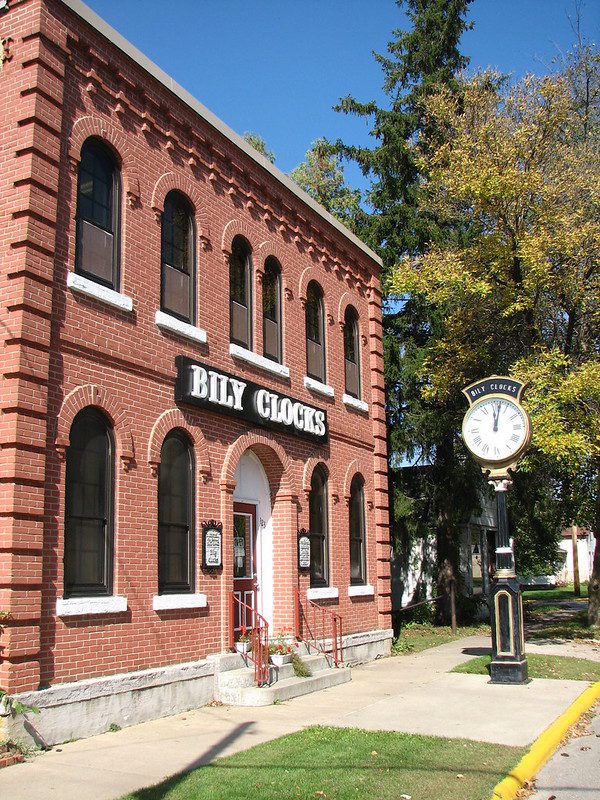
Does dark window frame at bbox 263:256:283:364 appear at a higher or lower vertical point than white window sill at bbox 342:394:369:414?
higher

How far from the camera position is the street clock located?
1347cm

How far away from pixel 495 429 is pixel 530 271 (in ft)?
18.0

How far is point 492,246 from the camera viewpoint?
19.1 metres

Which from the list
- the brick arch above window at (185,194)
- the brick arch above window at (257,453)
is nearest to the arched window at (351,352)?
the brick arch above window at (257,453)

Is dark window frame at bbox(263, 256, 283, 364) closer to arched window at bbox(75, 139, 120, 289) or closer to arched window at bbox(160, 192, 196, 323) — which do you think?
arched window at bbox(160, 192, 196, 323)

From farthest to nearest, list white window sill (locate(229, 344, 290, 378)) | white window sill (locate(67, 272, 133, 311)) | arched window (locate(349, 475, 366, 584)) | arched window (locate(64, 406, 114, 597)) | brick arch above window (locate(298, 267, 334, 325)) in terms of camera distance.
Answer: arched window (locate(349, 475, 366, 584)) → brick arch above window (locate(298, 267, 334, 325)) → white window sill (locate(229, 344, 290, 378)) → white window sill (locate(67, 272, 133, 311)) → arched window (locate(64, 406, 114, 597))

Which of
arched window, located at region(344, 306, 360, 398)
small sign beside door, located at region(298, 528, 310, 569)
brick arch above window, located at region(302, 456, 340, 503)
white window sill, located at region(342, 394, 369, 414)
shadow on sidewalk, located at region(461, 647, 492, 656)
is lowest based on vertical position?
shadow on sidewalk, located at region(461, 647, 492, 656)

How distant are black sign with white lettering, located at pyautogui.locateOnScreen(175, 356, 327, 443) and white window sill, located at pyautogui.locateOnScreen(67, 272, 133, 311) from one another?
135cm

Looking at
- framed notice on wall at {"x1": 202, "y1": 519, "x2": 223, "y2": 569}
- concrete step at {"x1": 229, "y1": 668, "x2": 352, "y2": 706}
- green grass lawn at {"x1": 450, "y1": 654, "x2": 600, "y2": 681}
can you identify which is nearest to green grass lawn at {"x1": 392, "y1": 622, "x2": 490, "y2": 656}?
green grass lawn at {"x1": 450, "y1": 654, "x2": 600, "y2": 681}

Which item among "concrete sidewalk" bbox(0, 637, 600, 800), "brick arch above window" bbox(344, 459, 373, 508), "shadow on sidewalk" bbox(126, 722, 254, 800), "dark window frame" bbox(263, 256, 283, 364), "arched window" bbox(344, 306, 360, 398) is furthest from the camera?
"arched window" bbox(344, 306, 360, 398)

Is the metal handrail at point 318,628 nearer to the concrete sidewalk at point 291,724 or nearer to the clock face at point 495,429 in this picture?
the concrete sidewalk at point 291,724

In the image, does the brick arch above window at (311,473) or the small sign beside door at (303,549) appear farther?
the brick arch above window at (311,473)

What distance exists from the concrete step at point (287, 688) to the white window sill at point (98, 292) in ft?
18.2

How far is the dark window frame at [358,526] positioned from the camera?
17406 mm
